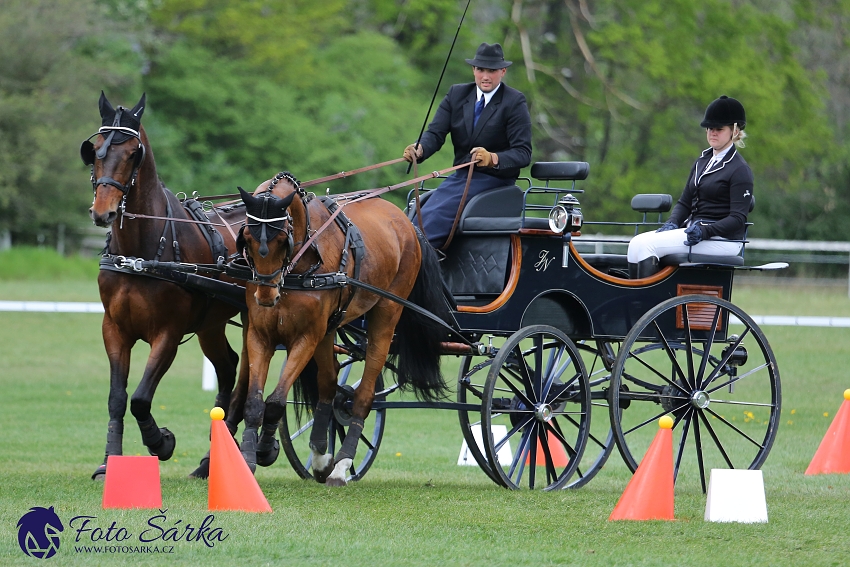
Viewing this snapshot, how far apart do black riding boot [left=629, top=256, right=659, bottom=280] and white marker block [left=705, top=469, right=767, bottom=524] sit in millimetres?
2205

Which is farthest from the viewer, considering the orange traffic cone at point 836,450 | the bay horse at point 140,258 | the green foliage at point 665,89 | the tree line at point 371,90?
the green foliage at point 665,89

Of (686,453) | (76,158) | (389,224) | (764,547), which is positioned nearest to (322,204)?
(389,224)

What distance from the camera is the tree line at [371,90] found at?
2803 centimetres

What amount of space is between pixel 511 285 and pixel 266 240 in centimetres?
199

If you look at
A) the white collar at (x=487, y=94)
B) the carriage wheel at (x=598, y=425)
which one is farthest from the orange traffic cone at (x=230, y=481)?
the white collar at (x=487, y=94)

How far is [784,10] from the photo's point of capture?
34.8 metres

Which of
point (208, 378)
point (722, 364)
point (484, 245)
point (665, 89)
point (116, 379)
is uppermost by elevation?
point (665, 89)

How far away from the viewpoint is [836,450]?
858 centimetres

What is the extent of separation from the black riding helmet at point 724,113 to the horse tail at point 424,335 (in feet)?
6.56

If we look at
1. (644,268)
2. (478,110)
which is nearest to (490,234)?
(478,110)

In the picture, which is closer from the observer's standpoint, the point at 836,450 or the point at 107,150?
the point at 107,150

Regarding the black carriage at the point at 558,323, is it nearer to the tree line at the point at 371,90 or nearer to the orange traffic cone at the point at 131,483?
the orange traffic cone at the point at 131,483

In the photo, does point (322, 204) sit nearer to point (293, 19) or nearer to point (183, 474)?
point (183, 474)

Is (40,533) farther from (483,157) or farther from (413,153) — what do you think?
(483,157)
